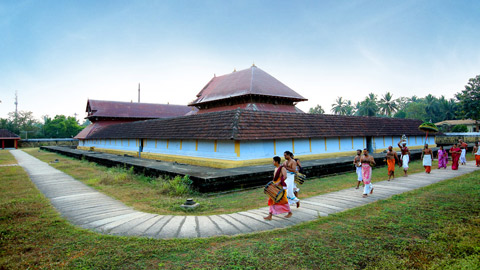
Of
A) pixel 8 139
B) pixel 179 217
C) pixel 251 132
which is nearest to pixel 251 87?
pixel 251 132

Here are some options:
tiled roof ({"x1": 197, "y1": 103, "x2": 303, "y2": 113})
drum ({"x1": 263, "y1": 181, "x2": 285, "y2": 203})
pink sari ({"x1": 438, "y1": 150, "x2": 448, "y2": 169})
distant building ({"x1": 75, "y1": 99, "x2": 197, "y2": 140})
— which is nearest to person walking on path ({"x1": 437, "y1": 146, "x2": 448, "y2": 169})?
pink sari ({"x1": 438, "y1": 150, "x2": 448, "y2": 169})

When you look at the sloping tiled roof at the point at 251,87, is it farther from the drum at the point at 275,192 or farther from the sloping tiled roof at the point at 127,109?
the sloping tiled roof at the point at 127,109

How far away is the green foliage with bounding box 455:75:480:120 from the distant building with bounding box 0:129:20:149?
3259 inches

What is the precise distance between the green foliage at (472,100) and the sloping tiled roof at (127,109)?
49449 mm

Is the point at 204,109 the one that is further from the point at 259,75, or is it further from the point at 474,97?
the point at 474,97

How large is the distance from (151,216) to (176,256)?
2570 millimetres

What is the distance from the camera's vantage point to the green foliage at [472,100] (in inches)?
1702

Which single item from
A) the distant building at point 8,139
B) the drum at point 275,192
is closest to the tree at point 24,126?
the distant building at point 8,139

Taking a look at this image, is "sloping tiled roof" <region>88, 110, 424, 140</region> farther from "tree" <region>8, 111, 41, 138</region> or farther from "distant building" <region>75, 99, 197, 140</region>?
"tree" <region>8, 111, 41, 138</region>

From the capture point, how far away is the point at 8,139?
5009 cm

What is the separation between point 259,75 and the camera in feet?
85.7

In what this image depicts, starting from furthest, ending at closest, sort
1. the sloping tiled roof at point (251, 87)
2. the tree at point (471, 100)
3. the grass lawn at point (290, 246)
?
1. the tree at point (471, 100)
2. the sloping tiled roof at point (251, 87)
3. the grass lawn at point (290, 246)

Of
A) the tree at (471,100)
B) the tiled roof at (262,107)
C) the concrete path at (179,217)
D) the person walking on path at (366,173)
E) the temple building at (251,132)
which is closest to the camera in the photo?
the concrete path at (179,217)

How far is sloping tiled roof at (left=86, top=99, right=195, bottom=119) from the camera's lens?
127ft
